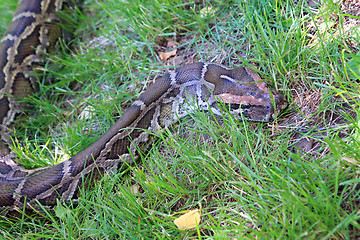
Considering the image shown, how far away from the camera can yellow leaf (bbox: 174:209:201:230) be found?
311cm

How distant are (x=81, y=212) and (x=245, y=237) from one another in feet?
7.34

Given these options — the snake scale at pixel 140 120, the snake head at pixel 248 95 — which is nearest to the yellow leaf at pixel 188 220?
the snake scale at pixel 140 120

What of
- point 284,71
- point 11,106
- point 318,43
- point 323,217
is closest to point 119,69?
point 11,106

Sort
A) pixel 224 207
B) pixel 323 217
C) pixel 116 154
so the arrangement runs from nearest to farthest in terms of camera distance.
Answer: pixel 323 217 → pixel 224 207 → pixel 116 154

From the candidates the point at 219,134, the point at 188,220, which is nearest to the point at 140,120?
the point at 219,134

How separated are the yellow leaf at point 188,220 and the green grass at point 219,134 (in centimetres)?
8

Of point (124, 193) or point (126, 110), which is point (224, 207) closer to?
point (124, 193)

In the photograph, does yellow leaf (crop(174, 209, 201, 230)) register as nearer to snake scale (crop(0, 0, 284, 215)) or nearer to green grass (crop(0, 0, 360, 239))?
green grass (crop(0, 0, 360, 239))

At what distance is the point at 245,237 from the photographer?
9.00 feet

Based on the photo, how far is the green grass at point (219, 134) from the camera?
2723 mm

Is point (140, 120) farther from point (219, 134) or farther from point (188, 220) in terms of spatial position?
point (188, 220)

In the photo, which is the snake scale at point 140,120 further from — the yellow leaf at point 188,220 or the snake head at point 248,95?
the yellow leaf at point 188,220

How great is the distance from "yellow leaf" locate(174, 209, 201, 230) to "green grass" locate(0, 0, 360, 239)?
0.28 feet

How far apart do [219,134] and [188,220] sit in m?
1.14
